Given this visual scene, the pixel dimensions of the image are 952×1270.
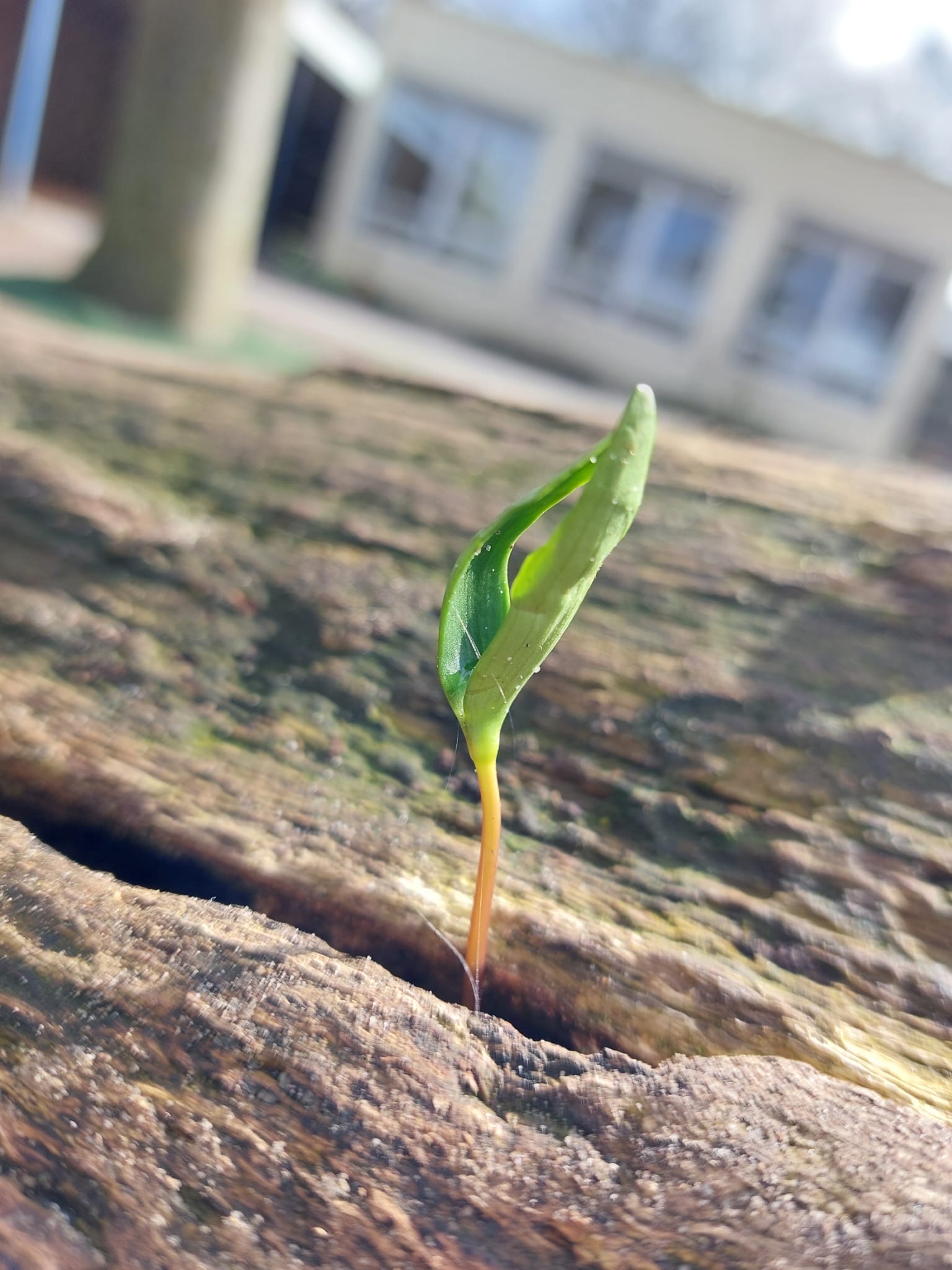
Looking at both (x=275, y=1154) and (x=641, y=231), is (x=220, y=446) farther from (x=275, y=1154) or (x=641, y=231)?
(x=641, y=231)

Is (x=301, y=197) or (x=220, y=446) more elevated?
(x=301, y=197)

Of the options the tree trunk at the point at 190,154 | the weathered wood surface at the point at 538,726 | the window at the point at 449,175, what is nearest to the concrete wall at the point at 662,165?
the window at the point at 449,175

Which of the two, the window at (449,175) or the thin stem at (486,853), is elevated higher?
the window at (449,175)

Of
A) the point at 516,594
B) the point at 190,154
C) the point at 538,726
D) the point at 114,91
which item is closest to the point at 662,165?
the point at 114,91

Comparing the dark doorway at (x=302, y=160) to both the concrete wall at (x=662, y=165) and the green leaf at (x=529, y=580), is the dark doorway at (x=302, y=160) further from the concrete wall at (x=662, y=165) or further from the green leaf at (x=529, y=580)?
the green leaf at (x=529, y=580)

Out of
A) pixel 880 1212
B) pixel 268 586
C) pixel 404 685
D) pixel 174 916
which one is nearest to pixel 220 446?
pixel 268 586

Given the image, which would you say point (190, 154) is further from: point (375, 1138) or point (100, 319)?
point (375, 1138)

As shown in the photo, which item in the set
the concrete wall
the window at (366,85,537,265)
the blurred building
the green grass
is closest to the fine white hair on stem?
the green grass
